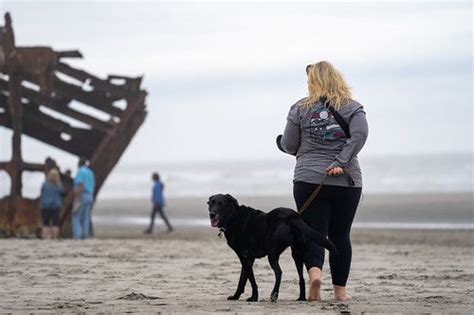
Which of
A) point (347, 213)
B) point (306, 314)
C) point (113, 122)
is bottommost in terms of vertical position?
point (306, 314)

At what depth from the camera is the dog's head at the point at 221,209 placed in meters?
7.52

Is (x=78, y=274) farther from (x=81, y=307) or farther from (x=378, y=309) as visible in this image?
(x=378, y=309)

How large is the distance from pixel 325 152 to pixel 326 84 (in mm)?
463

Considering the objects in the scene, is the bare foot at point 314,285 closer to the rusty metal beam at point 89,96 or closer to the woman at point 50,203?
the woman at point 50,203

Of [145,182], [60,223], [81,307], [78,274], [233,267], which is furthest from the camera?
[145,182]

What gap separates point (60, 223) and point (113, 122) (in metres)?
1.93

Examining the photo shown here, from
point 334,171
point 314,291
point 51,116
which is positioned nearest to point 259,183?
point 51,116

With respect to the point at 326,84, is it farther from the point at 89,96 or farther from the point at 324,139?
the point at 89,96

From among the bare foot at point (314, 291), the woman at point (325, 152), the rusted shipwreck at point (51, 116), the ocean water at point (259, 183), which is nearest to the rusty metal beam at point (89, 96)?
the rusted shipwreck at point (51, 116)

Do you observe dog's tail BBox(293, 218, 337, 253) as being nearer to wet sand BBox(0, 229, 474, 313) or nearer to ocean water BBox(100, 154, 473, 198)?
wet sand BBox(0, 229, 474, 313)

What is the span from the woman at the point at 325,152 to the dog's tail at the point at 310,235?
160mm

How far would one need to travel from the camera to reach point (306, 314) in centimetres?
666

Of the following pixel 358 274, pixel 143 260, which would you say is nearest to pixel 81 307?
pixel 358 274

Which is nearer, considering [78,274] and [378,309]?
[378,309]
